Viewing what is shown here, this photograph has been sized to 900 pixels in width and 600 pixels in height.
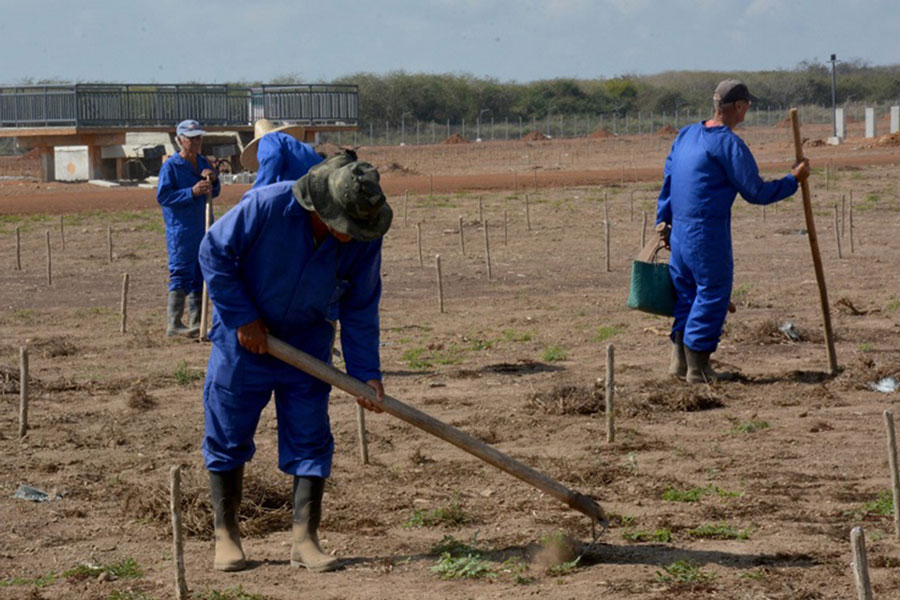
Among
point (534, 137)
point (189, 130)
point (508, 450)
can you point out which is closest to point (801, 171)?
point (508, 450)

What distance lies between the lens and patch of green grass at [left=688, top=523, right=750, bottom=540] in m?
6.00

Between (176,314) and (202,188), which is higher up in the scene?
(202,188)

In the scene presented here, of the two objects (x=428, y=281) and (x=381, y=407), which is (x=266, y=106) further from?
(x=381, y=407)

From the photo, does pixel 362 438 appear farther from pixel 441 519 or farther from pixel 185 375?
pixel 185 375

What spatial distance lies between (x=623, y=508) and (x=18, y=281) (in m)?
12.4

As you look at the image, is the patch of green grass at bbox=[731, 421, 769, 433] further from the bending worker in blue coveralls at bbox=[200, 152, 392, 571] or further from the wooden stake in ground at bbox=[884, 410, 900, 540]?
the bending worker in blue coveralls at bbox=[200, 152, 392, 571]

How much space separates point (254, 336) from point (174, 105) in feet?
106

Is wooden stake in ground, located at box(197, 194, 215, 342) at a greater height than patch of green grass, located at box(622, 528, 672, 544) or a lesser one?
greater

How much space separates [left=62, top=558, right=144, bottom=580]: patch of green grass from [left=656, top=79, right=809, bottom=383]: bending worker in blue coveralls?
4.92 m

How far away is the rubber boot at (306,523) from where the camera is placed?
575 cm

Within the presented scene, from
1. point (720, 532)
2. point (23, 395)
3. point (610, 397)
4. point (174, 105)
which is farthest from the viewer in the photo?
point (174, 105)

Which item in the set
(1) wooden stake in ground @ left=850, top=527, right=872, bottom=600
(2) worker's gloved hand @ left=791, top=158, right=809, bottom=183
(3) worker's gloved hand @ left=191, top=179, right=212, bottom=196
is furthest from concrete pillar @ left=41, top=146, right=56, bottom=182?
(1) wooden stake in ground @ left=850, top=527, right=872, bottom=600

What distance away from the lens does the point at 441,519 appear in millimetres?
6430

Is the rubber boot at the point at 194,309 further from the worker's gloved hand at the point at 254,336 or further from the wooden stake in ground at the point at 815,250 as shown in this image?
the worker's gloved hand at the point at 254,336
